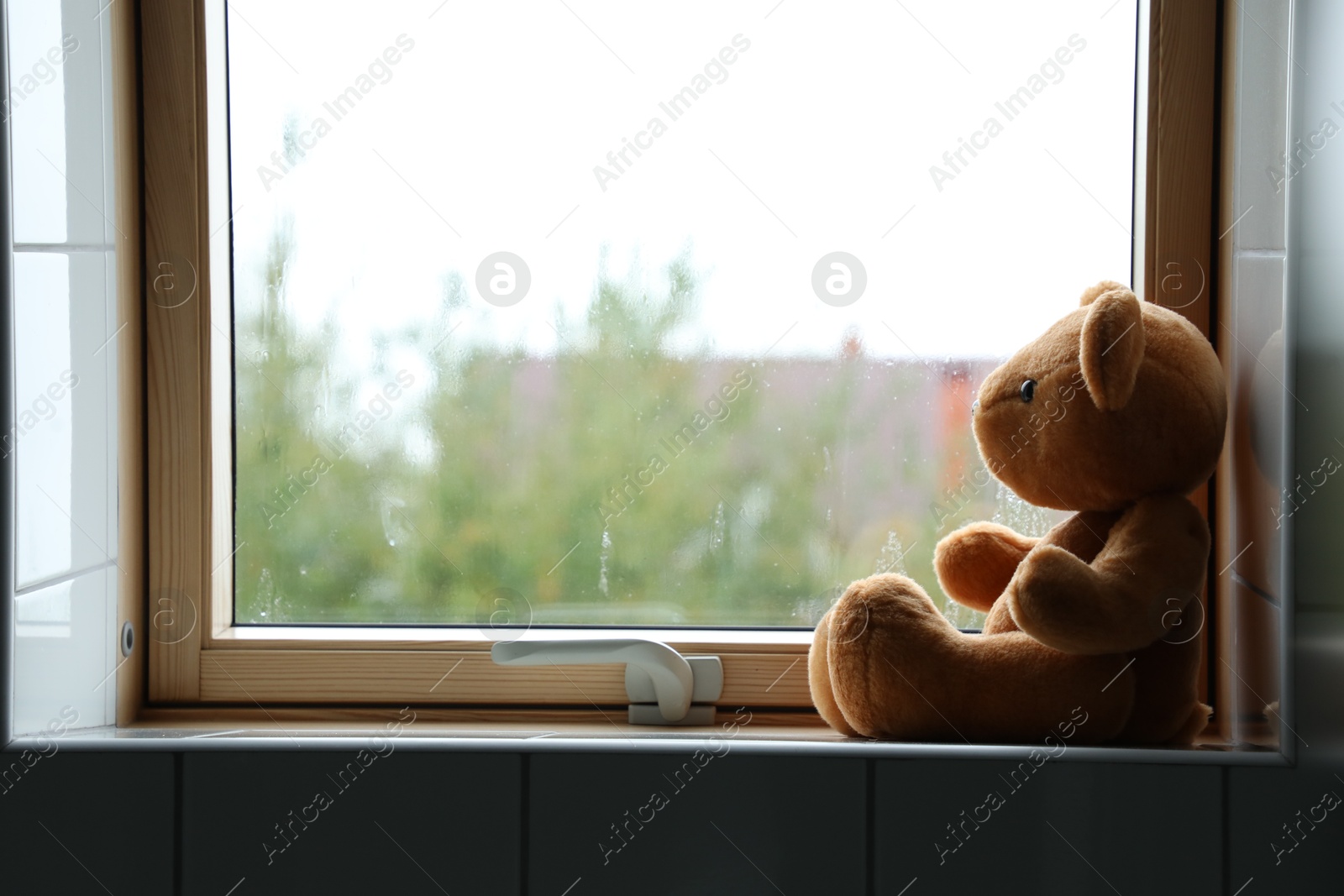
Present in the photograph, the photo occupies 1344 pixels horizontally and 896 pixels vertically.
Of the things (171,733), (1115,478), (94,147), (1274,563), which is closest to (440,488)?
(171,733)

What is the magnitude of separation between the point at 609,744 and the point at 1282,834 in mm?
443

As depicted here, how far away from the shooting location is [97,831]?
67 centimetres

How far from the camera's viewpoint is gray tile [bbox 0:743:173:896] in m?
0.67

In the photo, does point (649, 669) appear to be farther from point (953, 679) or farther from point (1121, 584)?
point (1121, 584)

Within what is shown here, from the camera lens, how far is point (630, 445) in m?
0.84

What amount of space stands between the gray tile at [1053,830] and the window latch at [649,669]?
205 millimetres

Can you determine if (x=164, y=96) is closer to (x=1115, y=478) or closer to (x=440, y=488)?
(x=440, y=488)

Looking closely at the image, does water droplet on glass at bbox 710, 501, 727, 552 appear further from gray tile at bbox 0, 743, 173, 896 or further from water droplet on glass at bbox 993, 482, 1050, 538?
gray tile at bbox 0, 743, 173, 896

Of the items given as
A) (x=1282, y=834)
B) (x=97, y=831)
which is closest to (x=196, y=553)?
(x=97, y=831)

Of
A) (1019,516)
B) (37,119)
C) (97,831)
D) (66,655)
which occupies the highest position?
(37,119)

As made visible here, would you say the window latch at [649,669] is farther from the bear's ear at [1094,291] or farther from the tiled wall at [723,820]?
the bear's ear at [1094,291]

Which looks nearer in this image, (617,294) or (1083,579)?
(1083,579)

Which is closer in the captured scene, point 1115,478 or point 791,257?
point 1115,478

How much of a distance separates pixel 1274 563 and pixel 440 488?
0.64 metres
